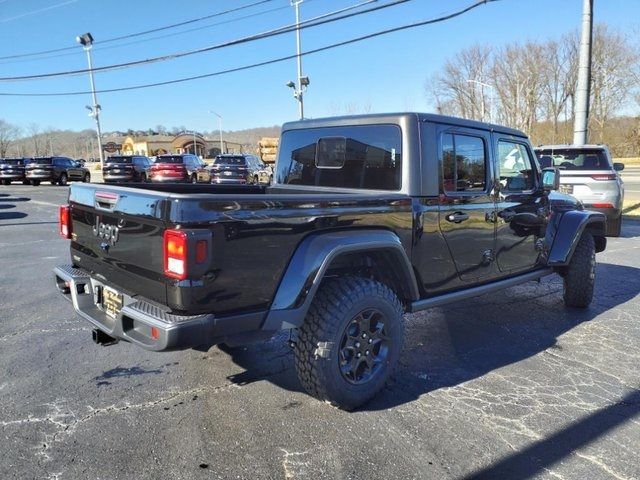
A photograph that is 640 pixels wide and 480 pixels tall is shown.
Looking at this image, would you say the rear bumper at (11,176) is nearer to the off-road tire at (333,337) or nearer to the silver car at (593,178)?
the silver car at (593,178)

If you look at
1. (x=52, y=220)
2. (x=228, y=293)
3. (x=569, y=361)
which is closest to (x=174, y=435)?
(x=228, y=293)

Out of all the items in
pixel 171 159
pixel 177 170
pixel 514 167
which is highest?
pixel 171 159

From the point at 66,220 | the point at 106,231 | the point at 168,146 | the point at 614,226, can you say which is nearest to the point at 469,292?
the point at 106,231

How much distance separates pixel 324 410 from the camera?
10.5 feet

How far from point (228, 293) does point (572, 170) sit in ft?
29.2

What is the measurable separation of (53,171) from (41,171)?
2.12 ft

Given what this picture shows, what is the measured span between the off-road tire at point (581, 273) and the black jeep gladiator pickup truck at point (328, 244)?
2.44 feet

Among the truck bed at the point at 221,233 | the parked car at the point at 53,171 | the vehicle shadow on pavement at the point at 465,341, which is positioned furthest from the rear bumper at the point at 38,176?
the truck bed at the point at 221,233

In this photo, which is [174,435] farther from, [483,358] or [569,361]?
[569,361]

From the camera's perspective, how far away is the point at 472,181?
3.98 meters

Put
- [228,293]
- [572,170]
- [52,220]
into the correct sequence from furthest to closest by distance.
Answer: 1. [52,220]
2. [572,170]
3. [228,293]

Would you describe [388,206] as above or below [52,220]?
above

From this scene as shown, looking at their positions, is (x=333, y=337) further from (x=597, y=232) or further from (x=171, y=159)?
(x=171, y=159)

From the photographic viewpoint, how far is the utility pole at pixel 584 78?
38.3ft
